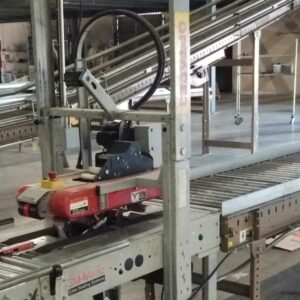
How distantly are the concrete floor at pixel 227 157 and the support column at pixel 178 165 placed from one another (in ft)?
1.47

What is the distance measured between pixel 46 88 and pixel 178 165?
1.94 feet

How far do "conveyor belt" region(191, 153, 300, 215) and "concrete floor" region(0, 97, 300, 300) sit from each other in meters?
0.35

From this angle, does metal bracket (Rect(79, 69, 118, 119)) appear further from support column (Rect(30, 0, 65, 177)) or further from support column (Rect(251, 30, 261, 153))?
support column (Rect(251, 30, 261, 153))

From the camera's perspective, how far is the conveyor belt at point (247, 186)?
187 cm

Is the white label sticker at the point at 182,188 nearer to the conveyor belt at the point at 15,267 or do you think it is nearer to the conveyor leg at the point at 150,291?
the conveyor belt at the point at 15,267

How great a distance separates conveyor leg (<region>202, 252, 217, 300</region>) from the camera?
173 centimetres

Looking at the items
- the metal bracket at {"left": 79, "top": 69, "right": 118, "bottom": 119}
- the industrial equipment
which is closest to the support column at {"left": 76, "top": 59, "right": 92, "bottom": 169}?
the industrial equipment

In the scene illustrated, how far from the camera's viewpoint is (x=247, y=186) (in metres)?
2.12

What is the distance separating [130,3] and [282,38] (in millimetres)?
5007

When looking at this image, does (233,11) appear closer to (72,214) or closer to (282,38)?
(72,214)

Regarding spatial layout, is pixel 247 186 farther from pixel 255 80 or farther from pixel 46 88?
pixel 255 80

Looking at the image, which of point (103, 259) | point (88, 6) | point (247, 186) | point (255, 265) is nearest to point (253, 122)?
point (247, 186)

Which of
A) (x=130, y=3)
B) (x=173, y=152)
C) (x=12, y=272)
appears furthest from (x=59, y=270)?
(x=130, y=3)

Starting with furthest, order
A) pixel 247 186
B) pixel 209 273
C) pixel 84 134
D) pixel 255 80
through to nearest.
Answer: pixel 255 80 → pixel 247 186 → pixel 84 134 → pixel 209 273
